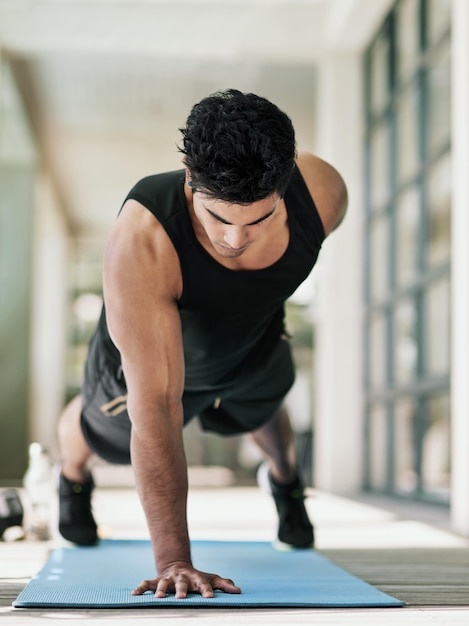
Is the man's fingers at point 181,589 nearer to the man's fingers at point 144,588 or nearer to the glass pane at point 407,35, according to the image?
the man's fingers at point 144,588

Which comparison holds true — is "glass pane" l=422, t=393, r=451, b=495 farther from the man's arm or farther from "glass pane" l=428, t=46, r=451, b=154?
the man's arm

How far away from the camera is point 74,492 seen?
2408 millimetres

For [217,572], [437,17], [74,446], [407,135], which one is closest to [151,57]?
[407,135]

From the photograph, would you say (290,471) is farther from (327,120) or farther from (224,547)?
(327,120)

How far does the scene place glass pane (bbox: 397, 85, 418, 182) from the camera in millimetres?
4900

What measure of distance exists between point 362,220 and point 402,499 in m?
1.79

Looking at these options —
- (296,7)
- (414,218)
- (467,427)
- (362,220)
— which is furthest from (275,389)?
(296,7)

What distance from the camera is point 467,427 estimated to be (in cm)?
322

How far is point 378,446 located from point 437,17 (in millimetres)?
2452

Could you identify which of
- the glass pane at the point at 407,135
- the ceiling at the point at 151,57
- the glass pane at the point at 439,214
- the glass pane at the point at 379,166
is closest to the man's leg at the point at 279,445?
the glass pane at the point at 439,214

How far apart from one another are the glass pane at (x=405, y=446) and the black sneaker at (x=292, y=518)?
2.37 metres

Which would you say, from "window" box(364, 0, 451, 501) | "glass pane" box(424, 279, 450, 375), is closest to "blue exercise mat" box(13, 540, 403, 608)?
"glass pane" box(424, 279, 450, 375)

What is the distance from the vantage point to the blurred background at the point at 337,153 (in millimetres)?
4312

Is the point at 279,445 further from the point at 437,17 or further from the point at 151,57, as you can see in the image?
the point at 151,57
